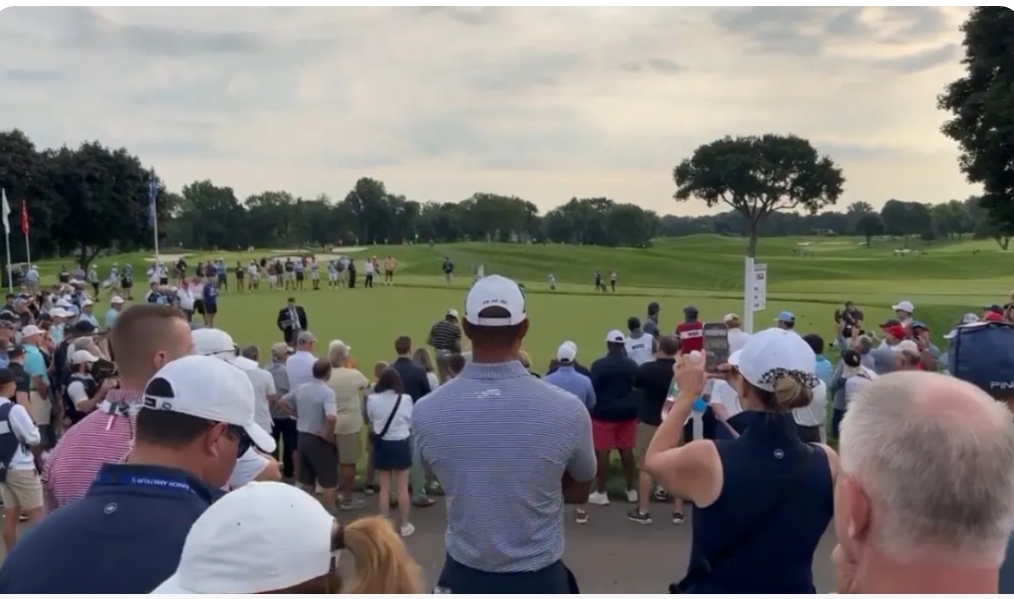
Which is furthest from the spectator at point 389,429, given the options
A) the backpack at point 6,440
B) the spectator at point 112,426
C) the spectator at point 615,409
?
the spectator at point 112,426

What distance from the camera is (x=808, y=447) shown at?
11.2 feet

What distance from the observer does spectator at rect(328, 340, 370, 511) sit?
378 inches

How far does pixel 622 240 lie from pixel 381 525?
101 meters

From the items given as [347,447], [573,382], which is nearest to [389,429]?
[347,447]

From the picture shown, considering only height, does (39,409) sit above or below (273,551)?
below

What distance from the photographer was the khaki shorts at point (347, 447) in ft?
31.9

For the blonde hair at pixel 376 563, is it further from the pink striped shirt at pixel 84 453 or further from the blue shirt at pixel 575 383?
the blue shirt at pixel 575 383

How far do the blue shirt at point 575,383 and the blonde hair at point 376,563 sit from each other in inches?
272

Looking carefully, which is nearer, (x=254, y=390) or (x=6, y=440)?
(x=254, y=390)

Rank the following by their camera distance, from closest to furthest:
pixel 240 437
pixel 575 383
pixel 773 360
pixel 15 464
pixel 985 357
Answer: pixel 240 437 → pixel 773 360 → pixel 985 357 → pixel 15 464 → pixel 575 383

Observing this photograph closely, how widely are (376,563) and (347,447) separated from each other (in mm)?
7604

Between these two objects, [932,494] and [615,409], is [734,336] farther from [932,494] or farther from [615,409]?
[932,494]

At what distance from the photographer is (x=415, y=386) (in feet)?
32.8

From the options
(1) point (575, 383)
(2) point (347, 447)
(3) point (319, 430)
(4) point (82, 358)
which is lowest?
(2) point (347, 447)
